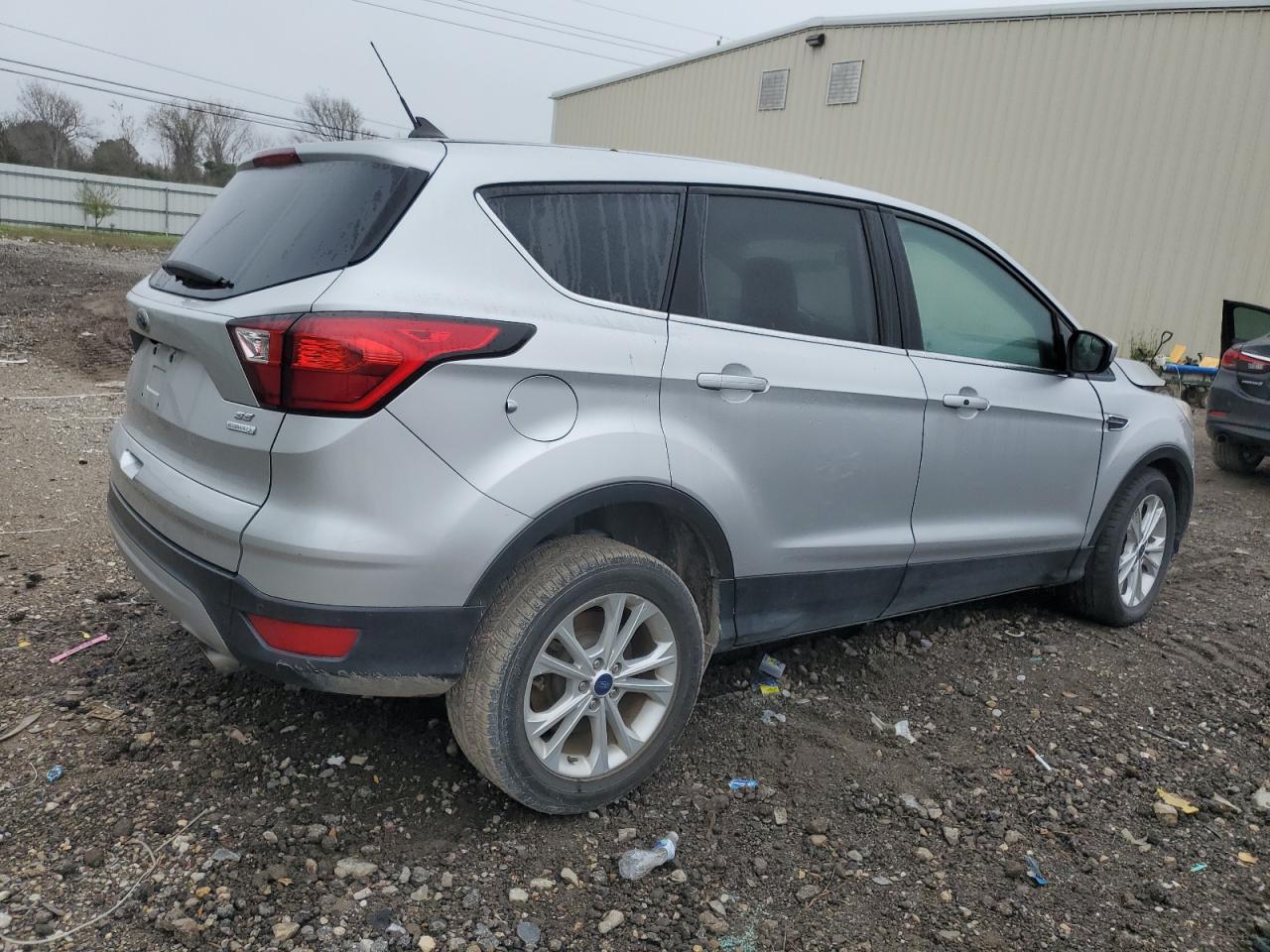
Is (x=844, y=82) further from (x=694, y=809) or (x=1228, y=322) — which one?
(x=694, y=809)

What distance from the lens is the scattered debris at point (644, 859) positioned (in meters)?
2.54

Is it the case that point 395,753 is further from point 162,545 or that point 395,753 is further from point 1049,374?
point 1049,374

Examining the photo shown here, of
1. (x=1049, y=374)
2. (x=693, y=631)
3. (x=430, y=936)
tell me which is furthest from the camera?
(x=1049, y=374)

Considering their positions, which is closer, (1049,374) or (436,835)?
(436,835)

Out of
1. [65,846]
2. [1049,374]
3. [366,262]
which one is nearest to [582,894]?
[65,846]

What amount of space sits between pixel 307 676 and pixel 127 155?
51511 mm

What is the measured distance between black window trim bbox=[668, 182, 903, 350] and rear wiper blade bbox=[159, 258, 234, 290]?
120 cm

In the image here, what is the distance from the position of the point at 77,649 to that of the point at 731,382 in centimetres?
255

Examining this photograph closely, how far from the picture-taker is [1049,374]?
3938mm

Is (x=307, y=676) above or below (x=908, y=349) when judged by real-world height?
below

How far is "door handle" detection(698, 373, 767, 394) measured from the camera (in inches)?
108

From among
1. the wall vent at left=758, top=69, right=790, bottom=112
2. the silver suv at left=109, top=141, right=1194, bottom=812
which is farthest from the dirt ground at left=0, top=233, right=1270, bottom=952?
the wall vent at left=758, top=69, right=790, bottom=112

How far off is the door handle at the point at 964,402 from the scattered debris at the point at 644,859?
69.9 inches

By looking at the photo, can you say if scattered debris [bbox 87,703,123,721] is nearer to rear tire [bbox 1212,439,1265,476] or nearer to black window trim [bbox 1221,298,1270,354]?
rear tire [bbox 1212,439,1265,476]
